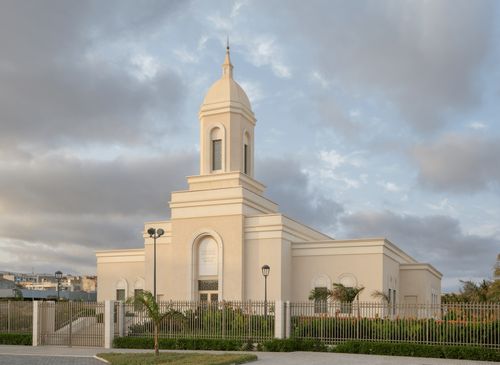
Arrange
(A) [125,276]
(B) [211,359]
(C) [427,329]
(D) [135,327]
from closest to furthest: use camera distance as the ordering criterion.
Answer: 1. (B) [211,359]
2. (C) [427,329]
3. (D) [135,327]
4. (A) [125,276]

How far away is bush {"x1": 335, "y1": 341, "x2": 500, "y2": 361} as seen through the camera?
21.9m

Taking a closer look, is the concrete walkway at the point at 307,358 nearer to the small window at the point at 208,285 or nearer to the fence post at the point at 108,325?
the fence post at the point at 108,325

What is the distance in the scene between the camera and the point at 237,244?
3622cm

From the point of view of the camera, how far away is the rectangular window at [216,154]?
127ft

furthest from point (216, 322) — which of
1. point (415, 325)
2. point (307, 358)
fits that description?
point (415, 325)

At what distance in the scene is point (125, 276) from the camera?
4259 centimetres

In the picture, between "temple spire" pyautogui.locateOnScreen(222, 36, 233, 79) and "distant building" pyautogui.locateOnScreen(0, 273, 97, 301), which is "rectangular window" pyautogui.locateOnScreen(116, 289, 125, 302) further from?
"temple spire" pyautogui.locateOnScreen(222, 36, 233, 79)

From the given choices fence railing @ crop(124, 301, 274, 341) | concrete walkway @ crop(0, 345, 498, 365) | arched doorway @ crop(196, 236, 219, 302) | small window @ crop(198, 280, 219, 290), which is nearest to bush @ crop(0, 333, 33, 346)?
concrete walkway @ crop(0, 345, 498, 365)

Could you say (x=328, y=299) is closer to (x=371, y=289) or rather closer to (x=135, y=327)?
(x=371, y=289)

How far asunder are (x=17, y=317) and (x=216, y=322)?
426 inches

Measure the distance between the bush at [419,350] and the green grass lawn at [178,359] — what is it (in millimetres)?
4560

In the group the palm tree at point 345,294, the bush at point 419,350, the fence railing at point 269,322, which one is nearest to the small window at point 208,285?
the fence railing at point 269,322

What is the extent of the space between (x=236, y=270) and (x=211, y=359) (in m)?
15.9

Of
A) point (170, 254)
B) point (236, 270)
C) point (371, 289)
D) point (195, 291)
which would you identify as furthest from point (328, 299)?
point (170, 254)
